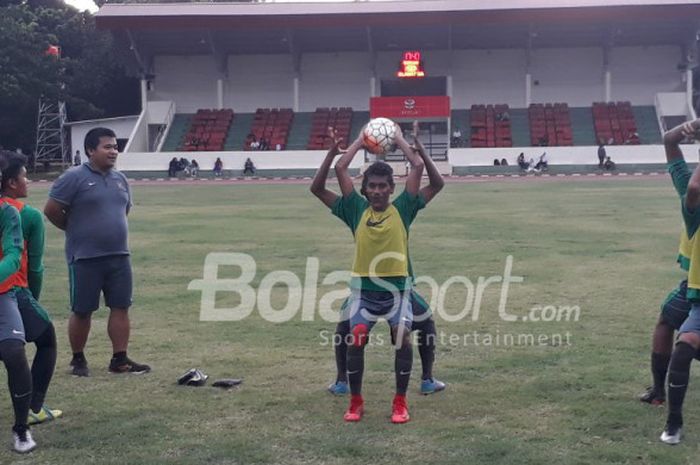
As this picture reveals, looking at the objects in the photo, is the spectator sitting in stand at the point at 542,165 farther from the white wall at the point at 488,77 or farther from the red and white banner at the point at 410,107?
the white wall at the point at 488,77

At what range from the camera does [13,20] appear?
57.4 metres

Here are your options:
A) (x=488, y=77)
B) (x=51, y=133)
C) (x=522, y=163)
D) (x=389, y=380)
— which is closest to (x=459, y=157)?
(x=522, y=163)

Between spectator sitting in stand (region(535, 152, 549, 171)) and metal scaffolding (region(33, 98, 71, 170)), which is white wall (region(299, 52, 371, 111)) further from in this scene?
metal scaffolding (region(33, 98, 71, 170))

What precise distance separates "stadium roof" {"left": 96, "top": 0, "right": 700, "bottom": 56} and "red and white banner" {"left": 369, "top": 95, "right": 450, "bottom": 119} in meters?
4.07

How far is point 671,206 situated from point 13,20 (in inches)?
1876

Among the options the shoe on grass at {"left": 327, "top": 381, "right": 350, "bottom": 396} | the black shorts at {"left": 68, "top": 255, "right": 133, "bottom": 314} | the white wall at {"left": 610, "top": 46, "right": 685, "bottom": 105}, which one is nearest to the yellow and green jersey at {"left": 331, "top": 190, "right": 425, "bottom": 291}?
the shoe on grass at {"left": 327, "top": 381, "right": 350, "bottom": 396}

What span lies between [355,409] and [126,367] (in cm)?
239

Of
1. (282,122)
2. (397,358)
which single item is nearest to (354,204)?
(397,358)

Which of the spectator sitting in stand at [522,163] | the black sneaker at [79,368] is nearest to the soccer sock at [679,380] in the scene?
the black sneaker at [79,368]

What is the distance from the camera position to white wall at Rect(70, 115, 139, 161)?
58094mm

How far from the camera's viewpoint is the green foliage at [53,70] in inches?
2200

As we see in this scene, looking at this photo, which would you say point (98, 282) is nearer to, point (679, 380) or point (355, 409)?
point (355, 409)

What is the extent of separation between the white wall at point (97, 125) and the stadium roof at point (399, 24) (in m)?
5.88

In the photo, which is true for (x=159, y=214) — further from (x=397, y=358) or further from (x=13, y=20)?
(x=13, y=20)
